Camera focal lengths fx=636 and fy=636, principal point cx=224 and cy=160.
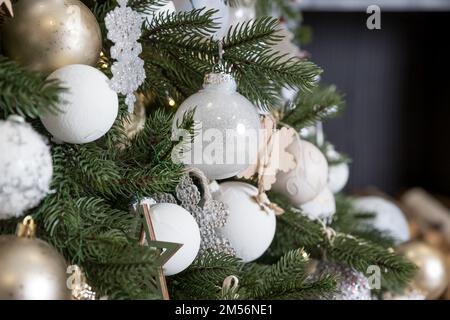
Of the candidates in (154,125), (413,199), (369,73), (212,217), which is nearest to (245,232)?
(212,217)

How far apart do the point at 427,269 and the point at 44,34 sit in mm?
740

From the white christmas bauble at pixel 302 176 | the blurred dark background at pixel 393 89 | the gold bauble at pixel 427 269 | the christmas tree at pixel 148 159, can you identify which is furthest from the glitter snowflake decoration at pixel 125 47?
the blurred dark background at pixel 393 89

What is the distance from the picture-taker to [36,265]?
0.43 meters

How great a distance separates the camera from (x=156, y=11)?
2.02 feet

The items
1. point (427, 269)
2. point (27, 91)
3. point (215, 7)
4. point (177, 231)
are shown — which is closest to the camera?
point (27, 91)

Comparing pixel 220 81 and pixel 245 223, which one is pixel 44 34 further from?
pixel 245 223

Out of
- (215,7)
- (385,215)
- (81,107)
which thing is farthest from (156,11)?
(385,215)

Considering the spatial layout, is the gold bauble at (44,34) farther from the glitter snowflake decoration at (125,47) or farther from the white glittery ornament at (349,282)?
the white glittery ornament at (349,282)

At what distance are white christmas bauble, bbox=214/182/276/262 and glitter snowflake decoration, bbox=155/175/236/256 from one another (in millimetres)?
23

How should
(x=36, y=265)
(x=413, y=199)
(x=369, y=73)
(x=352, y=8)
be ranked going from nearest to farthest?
(x=36, y=265) < (x=413, y=199) < (x=352, y=8) < (x=369, y=73)

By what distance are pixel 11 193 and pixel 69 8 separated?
0.51 ft

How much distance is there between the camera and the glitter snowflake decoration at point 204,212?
56cm

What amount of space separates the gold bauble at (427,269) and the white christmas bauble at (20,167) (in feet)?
2.22
